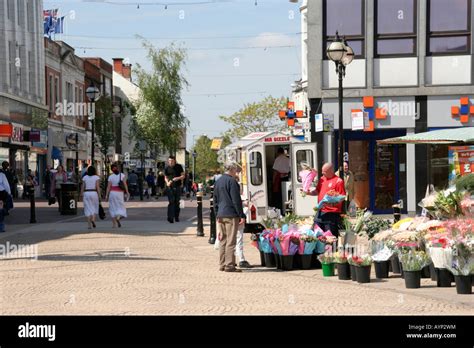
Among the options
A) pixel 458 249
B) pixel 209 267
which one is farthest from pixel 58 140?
pixel 458 249

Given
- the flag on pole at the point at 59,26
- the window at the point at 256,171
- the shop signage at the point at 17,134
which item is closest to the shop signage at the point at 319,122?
the window at the point at 256,171

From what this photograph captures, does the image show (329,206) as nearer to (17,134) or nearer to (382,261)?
Result: (382,261)

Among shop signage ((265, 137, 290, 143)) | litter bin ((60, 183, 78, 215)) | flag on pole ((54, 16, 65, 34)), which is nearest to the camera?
shop signage ((265, 137, 290, 143))

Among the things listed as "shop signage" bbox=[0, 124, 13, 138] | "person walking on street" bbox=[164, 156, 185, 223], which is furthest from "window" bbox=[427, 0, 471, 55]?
"shop signage" bbox=[0, 124, 13, 138]

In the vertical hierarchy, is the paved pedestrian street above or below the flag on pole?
below

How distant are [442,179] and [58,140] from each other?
3397cm

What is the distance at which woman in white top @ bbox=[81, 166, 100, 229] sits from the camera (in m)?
22.0

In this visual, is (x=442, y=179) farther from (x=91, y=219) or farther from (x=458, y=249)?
(x=458, y=249)

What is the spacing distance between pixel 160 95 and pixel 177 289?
5372 centimetres

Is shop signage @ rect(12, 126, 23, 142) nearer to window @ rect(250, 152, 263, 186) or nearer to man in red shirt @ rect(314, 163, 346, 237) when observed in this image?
window @ rect(250, 152, 263, 186)

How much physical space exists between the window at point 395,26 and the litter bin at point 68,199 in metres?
11.3

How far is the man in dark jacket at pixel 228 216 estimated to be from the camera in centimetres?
1346

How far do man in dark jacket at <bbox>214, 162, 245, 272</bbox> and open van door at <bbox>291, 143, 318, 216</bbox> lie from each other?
318 inches
